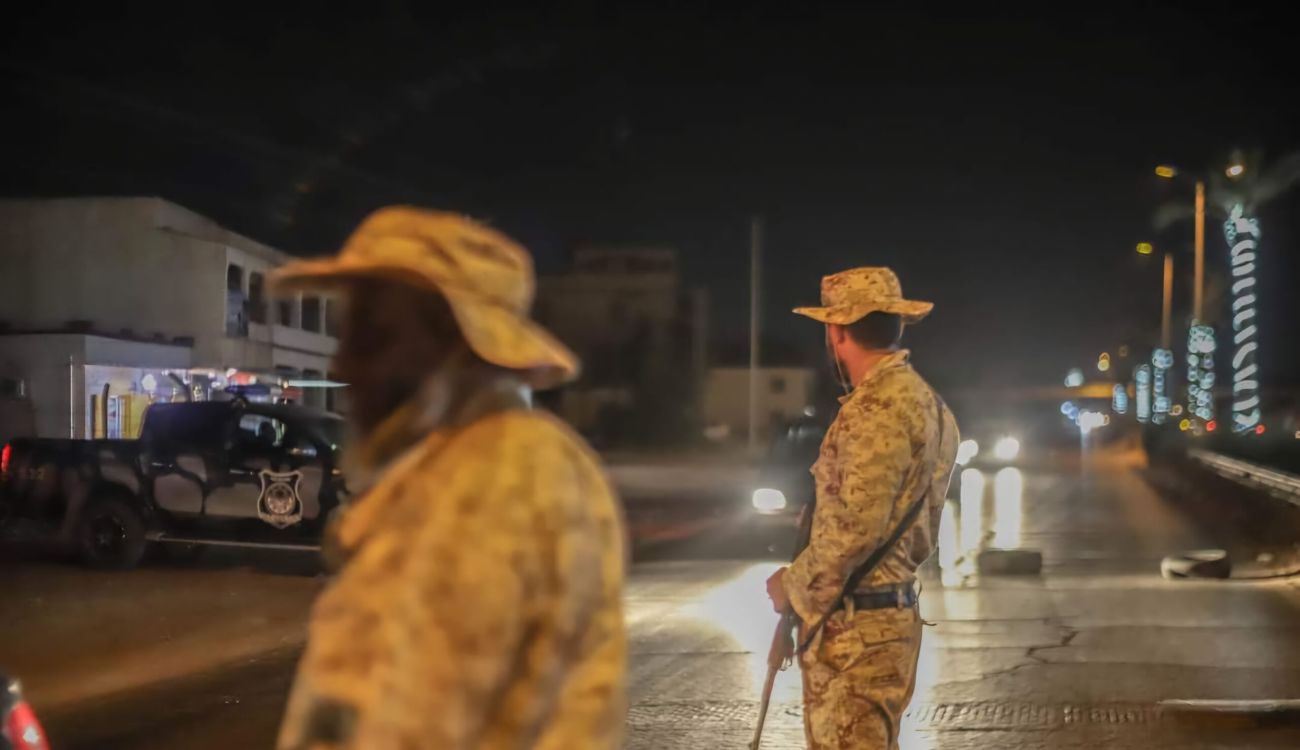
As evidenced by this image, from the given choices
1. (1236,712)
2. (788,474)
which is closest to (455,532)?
(1236,712)

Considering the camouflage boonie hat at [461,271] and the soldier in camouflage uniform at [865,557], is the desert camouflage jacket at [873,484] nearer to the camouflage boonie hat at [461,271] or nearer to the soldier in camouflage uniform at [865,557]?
the soldier in camouflage uniform at [865,557]

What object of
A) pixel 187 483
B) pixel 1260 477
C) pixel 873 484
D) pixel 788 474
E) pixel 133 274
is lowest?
pixel 1260 477

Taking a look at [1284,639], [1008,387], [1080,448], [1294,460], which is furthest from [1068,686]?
[1008,387]

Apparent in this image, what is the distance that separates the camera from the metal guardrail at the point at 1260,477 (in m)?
17.4

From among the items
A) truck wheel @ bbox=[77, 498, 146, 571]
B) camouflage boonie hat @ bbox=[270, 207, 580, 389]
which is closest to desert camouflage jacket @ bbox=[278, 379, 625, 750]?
camouflage boonie hat @ bbox=[270, 207, 580, 389]

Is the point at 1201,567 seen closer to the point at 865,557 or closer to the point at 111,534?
the point at 865,557

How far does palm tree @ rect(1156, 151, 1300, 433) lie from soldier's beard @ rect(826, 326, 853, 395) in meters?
34.8

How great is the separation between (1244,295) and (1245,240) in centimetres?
159

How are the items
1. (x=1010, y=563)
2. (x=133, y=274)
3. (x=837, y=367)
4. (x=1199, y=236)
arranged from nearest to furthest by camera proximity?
(x=837, y=367) → (x=1010, y=563) → (x=133, y=274) → (x=1199, y=236)

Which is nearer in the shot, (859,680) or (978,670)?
(859,680)

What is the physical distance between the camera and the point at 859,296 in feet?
13.4

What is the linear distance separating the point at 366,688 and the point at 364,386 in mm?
485

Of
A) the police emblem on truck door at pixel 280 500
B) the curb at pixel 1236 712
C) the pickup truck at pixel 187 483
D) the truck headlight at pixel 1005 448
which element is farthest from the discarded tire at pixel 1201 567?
the truck headlight at pixel 1005 448

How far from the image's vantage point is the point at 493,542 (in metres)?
1.77
